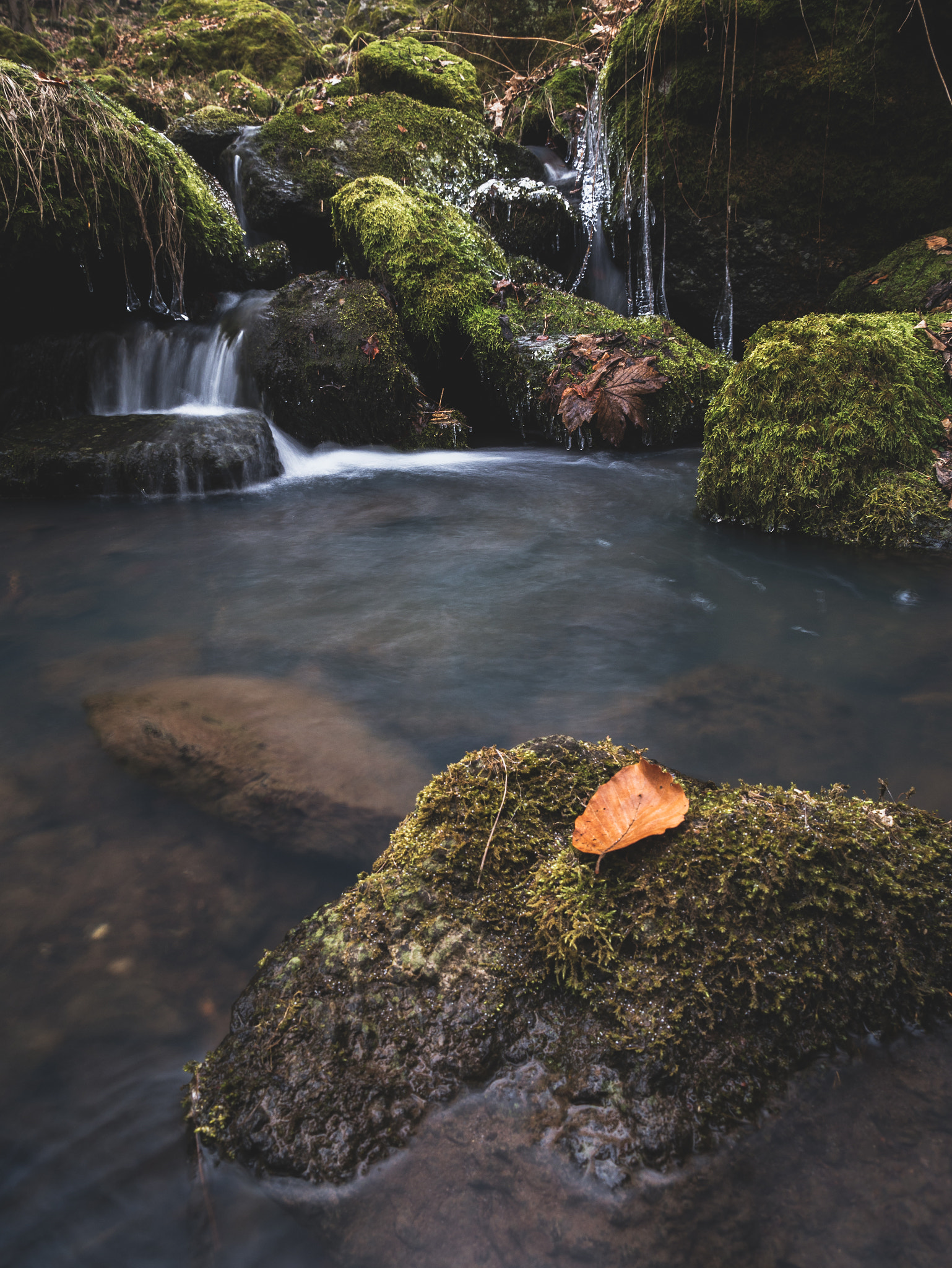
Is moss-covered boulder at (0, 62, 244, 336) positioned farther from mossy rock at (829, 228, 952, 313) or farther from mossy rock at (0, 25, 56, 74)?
mossy rock at (0, 25, 56, 74)

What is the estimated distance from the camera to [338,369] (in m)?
6.88

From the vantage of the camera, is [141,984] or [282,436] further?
[282,436]

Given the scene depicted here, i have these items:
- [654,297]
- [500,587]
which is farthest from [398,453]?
[654,297]

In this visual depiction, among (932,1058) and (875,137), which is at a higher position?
(875,137)

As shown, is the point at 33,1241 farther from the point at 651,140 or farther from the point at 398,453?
the point at 651,140

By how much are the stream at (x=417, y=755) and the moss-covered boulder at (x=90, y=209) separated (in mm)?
2788

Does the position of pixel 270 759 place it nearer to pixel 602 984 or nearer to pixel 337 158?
pixel 602 984

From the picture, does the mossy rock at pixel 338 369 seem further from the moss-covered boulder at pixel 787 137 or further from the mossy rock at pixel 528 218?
the moss-covered boulder at pixel 787 137

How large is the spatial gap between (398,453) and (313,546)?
94.0 inches

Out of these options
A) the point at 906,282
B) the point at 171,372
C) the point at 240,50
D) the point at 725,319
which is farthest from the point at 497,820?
the point at 240,50

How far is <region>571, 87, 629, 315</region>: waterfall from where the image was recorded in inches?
357

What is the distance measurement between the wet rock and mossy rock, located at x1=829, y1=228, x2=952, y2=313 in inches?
232

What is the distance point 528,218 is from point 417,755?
355 inches

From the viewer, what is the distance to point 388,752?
2.53 m
